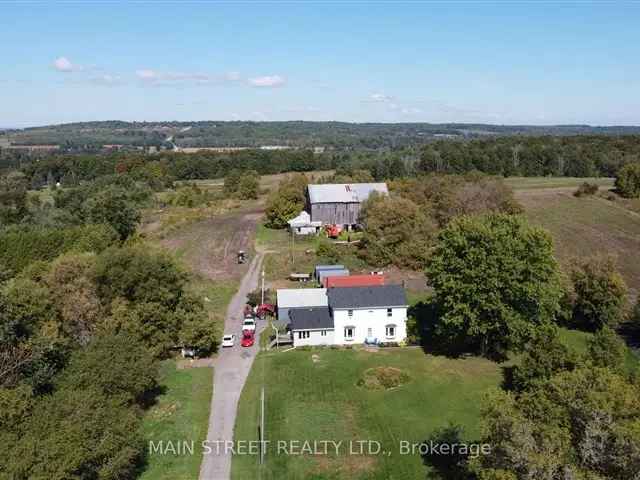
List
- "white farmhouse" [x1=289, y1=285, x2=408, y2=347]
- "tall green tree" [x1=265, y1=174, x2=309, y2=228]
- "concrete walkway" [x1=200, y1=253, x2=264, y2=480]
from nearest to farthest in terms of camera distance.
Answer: "concrete walkway" [x1=200, y1=253, x2=264, y2=480] → "white farmhouse" [x1=289, y1=285, x2=408, y2=347] → "tall green tree" [x1=265, y1=174, x2=309, y2=228]

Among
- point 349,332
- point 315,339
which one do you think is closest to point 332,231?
point 349,332

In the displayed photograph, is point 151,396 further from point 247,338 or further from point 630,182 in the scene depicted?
point 630,182

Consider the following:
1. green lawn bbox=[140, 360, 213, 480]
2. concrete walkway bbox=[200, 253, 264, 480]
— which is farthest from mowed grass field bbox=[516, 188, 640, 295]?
green lawn bbox=[140, 360, 213, 480]

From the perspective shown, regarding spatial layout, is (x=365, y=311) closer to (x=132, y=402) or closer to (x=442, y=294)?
(x=442, y=294)

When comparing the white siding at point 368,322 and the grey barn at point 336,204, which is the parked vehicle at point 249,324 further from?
the grey barn at point 336,204

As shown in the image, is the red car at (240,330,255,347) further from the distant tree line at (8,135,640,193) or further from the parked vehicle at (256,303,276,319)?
the distant tree line at (8,135,640,193)

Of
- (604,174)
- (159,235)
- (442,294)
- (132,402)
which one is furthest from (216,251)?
(604,174)

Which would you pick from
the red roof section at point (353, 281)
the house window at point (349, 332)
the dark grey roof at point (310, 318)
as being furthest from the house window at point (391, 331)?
the red roof section at point (353, 281)
